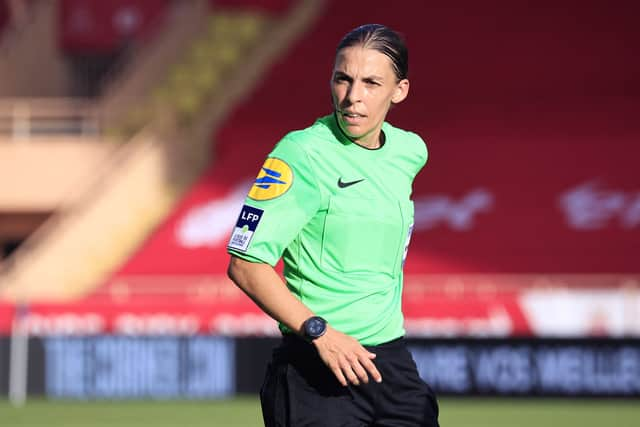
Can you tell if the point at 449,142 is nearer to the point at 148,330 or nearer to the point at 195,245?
the point at 195,245

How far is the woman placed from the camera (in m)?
3.57

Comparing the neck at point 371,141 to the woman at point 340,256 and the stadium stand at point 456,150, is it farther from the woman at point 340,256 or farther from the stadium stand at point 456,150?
the stadium stand at point 456,150

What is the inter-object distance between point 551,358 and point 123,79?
549 inches

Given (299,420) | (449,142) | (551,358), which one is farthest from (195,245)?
(299,420)

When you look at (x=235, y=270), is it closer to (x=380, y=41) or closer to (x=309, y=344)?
(x=309, y=344)

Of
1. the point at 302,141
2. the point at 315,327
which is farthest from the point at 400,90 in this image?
the point at 315,327

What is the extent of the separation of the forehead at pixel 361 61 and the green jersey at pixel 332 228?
21 centimetres

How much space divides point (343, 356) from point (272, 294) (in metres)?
0.24

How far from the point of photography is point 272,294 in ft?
11.6

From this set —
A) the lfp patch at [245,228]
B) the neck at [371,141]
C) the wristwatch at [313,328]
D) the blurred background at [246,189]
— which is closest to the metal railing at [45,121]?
the blurred background at [246,189]

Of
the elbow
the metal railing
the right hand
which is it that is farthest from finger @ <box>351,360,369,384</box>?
the metal railing

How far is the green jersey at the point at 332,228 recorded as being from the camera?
3596 mm

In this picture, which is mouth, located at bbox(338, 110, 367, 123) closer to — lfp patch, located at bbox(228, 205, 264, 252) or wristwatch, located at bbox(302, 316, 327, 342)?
lfp patch, located at bbox(228, 205, 264, 252)

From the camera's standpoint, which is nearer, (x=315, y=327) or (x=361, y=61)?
(x=315, y=327)
